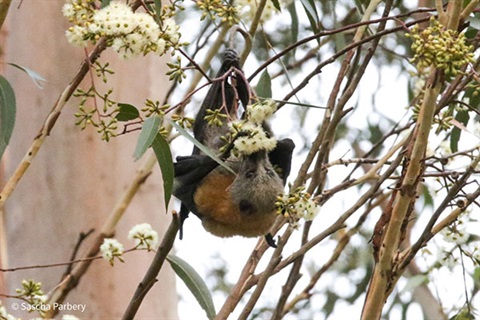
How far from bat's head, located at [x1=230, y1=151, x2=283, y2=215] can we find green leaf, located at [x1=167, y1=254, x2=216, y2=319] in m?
0.36

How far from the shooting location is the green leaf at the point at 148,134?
52.1 inches

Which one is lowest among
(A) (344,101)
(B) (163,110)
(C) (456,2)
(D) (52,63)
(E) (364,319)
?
(E) (364,319)

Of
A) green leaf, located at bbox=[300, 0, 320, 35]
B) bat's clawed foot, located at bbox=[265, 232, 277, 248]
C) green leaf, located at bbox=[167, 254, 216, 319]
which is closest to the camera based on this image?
green leaf, located at bbox=[167, 254, 216, 319]

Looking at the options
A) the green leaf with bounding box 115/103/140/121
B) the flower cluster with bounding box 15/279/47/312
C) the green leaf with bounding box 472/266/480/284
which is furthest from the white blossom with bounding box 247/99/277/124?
the green leaf with bounding box 472/266/480/284

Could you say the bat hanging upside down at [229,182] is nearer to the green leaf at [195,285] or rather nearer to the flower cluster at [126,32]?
the green leaf at [195,285]

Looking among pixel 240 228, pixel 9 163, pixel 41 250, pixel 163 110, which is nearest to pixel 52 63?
pixel 9 163

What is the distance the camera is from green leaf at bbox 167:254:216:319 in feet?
6.19

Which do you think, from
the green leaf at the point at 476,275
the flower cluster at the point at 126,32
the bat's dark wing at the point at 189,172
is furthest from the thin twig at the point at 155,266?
the green leaf at the point at 476,275

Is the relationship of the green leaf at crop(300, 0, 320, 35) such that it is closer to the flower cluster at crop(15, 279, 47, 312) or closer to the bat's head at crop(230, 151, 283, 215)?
the bat's head at crop(230, 151, 283, 215)

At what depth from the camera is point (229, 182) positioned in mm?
2498

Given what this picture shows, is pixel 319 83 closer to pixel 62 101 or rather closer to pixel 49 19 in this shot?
pixel 49 19

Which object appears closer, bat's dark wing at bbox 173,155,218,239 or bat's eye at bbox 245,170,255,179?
bat's eye at bbox 245,170,255,179

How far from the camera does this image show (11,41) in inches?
110

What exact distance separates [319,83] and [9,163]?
7.44ft
